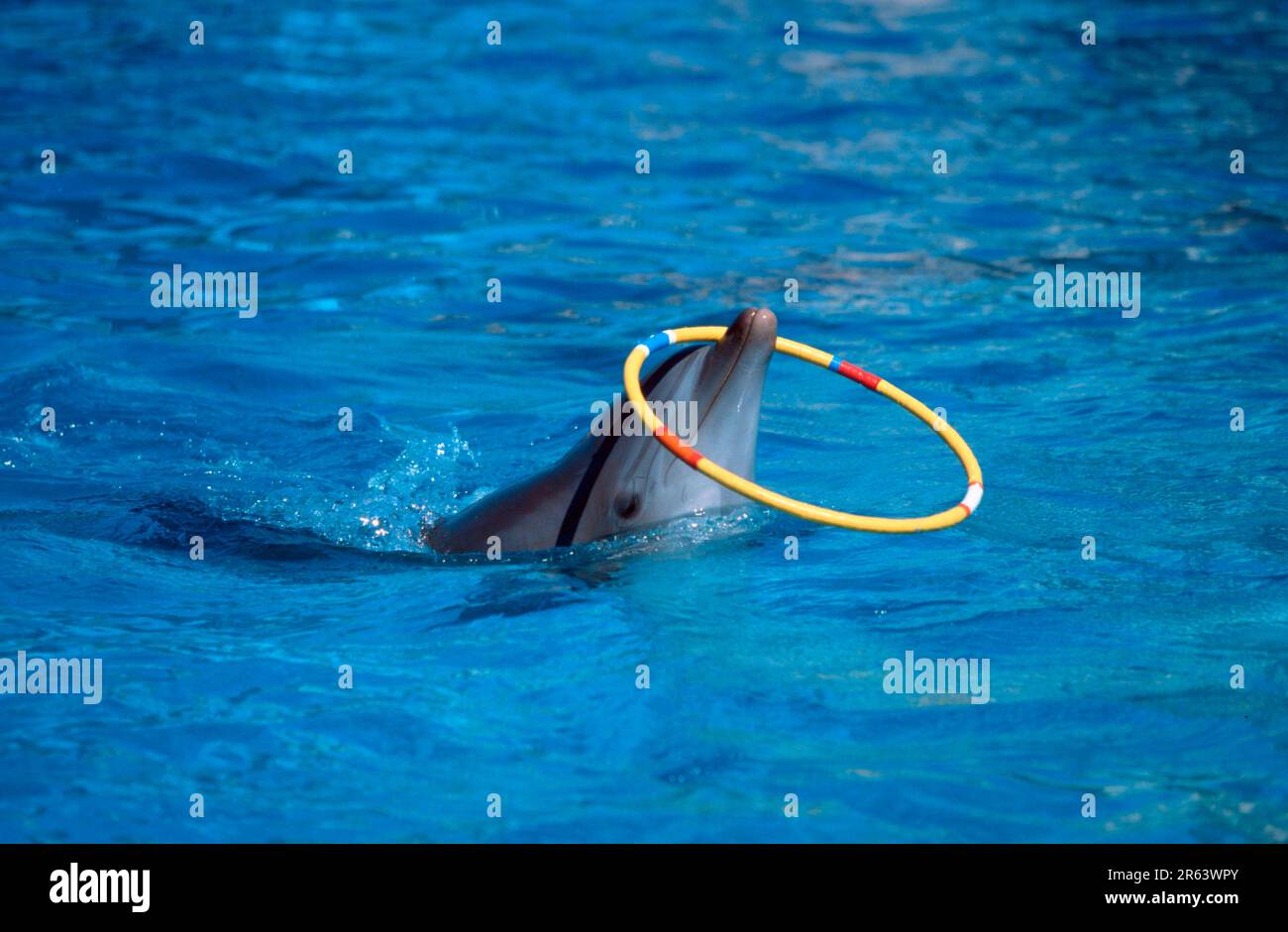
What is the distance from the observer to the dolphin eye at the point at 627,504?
20.4 ft

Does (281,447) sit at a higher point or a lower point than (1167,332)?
lower

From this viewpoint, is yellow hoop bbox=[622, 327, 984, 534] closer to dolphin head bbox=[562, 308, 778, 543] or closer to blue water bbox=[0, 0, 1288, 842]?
dolphin head bbox=[562, 308, 778, 543]

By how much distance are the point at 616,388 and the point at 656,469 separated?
4.32 metres

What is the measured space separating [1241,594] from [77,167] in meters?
12.2

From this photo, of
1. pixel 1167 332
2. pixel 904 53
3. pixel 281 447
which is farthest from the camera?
pixel 904 53

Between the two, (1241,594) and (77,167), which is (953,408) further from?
(77,167)

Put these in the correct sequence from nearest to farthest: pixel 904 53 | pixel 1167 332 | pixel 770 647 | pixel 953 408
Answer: pixel 770 647 < pixel 953 408 < pixel 1167 332 < pixel 904 53

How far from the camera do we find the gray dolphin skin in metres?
5.97

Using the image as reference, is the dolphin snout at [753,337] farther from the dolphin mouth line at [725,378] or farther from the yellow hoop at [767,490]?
the yellow hoop at [767,490]

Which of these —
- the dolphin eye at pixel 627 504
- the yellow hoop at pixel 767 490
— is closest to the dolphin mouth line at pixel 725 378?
the yellow hoop at pixel 767 490

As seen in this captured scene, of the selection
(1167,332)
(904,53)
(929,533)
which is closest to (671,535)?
(929,533)

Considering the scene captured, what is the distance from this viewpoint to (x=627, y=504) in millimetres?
6238
